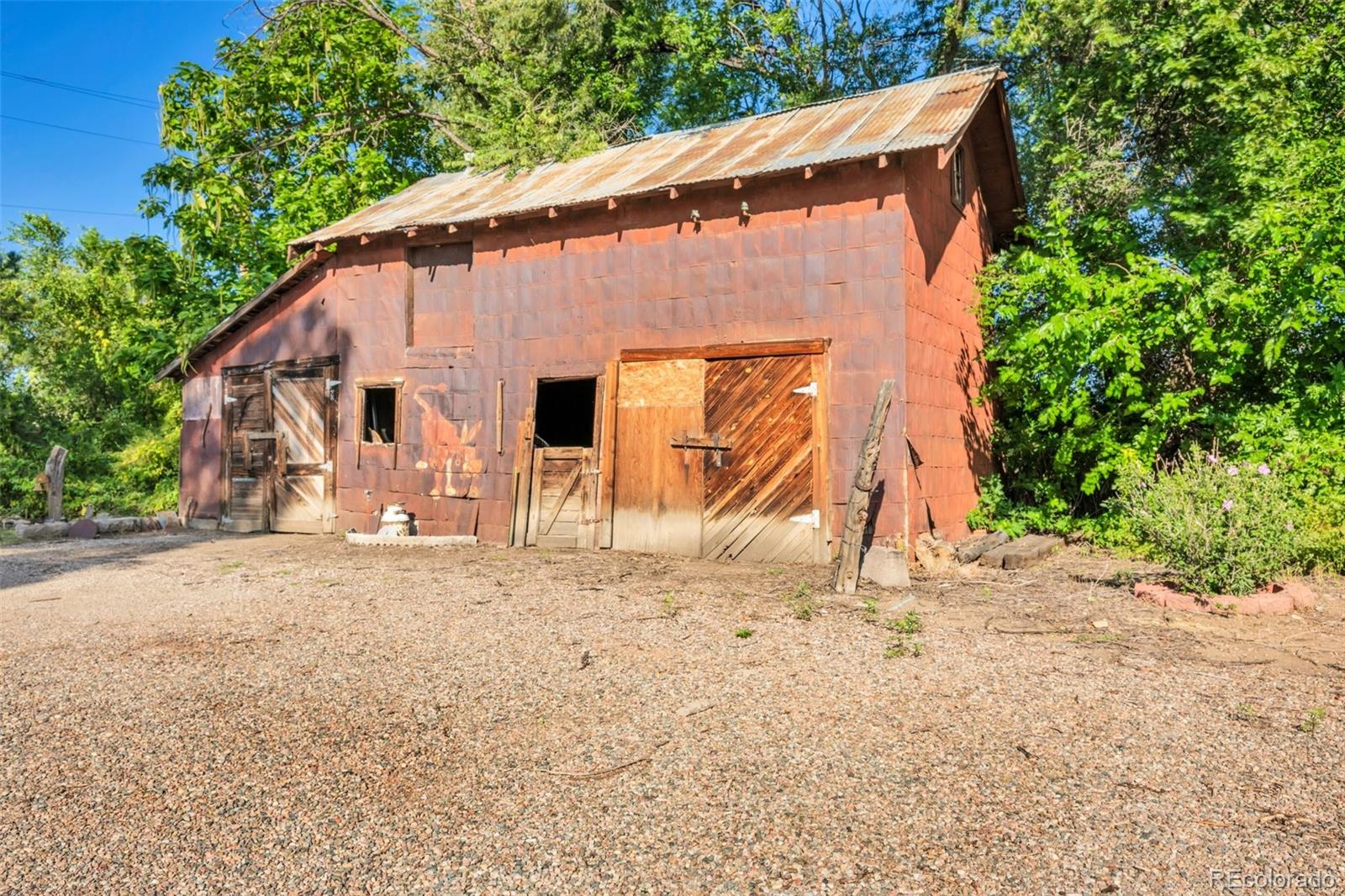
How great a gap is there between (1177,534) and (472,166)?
12889 mm

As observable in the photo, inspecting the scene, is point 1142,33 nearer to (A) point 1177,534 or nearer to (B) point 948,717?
(A) point 1177,534

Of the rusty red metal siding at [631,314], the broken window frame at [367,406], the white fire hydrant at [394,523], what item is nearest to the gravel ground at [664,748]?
the rusty red metal siding at [631,314]

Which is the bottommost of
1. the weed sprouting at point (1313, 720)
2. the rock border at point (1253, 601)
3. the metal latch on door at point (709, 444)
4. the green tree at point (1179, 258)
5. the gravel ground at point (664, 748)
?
the gravel ground at point (664, 748)

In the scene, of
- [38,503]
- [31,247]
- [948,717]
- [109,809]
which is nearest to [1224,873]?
[948,717]

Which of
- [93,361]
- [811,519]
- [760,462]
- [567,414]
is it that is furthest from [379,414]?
[93,361]

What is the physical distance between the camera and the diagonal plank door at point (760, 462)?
8.93 metres

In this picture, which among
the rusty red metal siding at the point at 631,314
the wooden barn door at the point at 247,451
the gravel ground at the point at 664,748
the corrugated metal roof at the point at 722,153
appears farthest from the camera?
the wooden barn door at the point at 247,451

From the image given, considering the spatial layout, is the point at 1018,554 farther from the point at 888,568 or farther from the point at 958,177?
the point at 958,177

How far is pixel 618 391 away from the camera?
10.1m

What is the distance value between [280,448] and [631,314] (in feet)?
21.4

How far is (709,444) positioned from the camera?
9.42 meters

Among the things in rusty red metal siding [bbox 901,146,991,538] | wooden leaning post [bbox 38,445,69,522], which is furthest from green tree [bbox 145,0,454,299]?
rusty red metal siding [bbox 901,146,991,538]

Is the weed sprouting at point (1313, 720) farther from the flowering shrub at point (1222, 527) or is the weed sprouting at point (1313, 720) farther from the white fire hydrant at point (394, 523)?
the white fire hydrant at point (394, 523)

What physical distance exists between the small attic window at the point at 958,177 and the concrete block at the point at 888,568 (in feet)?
17.4
